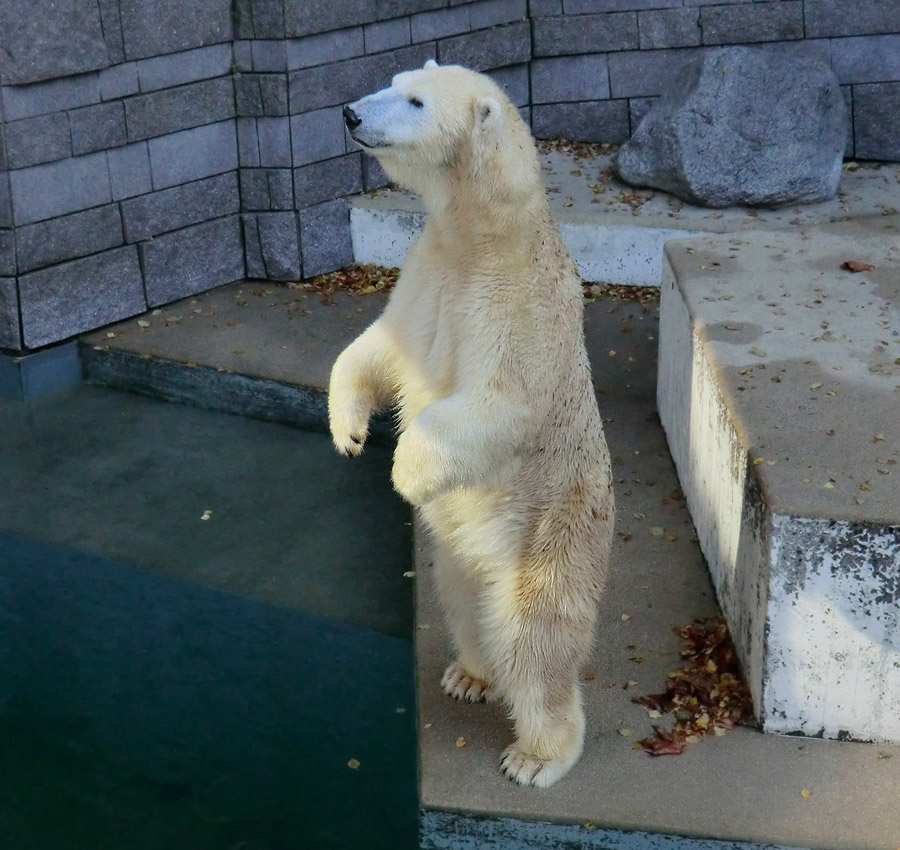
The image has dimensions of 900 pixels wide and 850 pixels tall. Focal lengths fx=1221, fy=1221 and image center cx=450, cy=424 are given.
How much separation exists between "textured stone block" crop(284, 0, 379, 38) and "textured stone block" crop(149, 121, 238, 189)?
0.63 metres

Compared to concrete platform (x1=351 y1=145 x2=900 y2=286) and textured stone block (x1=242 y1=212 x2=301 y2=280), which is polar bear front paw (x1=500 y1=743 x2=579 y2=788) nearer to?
concrete platform (x1=351 y1=145 x2=900 y2=286)

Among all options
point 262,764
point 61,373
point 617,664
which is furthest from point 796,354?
point 61,373

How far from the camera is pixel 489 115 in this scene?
2.96 meters

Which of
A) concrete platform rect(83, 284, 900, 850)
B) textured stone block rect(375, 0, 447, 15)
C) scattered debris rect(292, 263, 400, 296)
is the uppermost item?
textured stone block rect(375, 0, 447, 15)

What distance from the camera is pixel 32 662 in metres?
4.29

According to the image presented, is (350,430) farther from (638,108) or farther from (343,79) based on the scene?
(638,108)

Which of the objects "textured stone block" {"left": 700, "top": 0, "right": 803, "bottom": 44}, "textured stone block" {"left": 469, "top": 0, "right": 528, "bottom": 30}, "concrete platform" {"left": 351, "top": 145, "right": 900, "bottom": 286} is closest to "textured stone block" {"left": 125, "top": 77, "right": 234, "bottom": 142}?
"concrete platform" {"left": 351, "top": 145, "right": 900, "bottom": 286}

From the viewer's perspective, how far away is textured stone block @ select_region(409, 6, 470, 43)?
22.3 feet

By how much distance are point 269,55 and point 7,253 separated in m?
1.67

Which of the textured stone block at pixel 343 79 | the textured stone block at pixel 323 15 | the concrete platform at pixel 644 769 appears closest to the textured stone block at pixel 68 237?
the textured stone block at pixel 343 79

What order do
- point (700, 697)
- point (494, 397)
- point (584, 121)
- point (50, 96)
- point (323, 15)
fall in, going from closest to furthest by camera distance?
point (494, 397)
point (700, 697)
point (50, 96)
point (323, 15)
point (584, 121)

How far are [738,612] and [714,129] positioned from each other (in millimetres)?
3695

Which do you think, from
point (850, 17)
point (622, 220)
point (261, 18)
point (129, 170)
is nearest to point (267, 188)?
point (129, 170)

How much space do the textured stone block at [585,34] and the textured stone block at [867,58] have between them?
3.96 ft
